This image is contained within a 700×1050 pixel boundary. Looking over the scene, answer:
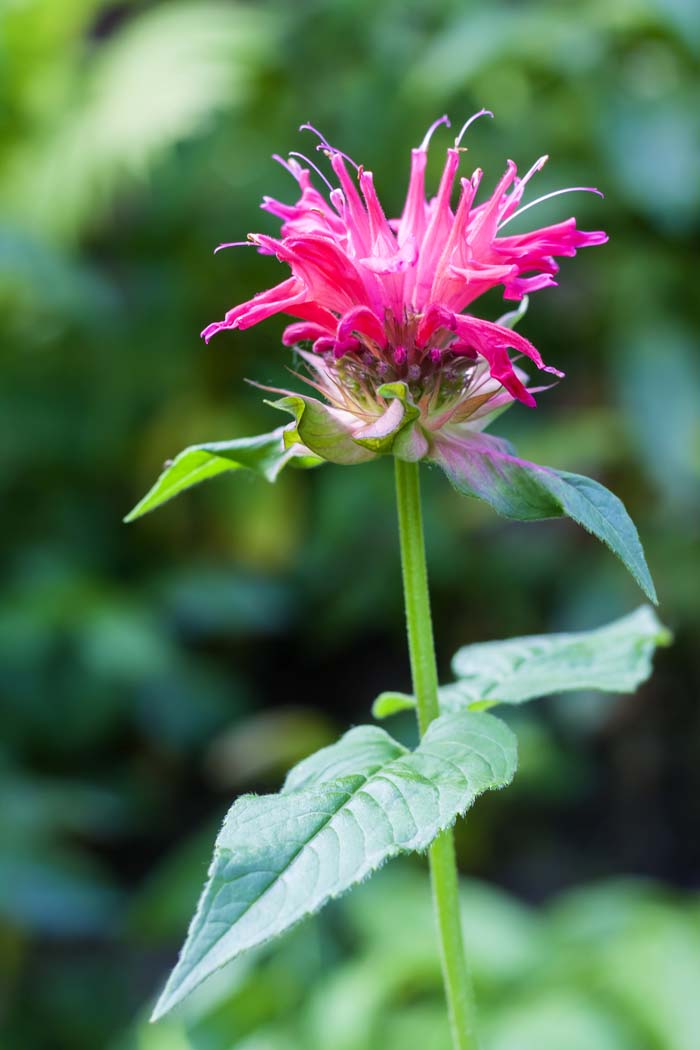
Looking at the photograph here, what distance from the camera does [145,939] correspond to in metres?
1.71

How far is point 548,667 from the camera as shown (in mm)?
613

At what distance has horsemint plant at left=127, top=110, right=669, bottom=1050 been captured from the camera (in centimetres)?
43

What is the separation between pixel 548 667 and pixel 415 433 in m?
0.19

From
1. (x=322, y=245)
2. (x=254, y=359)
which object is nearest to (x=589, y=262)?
(x=254, y=359)

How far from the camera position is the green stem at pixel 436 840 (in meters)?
0.50

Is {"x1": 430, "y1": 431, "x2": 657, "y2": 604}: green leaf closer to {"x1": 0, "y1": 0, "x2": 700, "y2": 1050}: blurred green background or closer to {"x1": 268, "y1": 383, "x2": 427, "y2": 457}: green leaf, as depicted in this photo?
{"x1": 268, "y1": 383, "x2": 427, "y2": 457}: green leaf

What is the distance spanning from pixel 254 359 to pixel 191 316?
190mm

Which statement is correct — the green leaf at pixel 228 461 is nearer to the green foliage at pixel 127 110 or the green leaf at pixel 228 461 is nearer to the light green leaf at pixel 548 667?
the light green leaf at pixel 548 667

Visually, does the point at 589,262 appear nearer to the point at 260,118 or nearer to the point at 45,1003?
the point at 260,118

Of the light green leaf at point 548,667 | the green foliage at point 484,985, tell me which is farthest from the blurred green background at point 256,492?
the light green leaf at point 548,667

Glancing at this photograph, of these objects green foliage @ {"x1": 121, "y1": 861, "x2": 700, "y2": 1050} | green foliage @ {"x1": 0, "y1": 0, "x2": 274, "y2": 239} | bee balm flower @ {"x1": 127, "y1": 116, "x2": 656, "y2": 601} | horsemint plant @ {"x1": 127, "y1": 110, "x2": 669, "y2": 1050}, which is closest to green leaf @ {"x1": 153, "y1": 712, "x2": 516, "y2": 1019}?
horsemint plant @ {"x1": 127, "y1": 110, "x2": 669, "y2": 1050}

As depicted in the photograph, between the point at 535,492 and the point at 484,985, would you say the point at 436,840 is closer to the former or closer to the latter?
the point at 535,492

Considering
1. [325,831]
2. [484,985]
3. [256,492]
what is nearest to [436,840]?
[325,831]

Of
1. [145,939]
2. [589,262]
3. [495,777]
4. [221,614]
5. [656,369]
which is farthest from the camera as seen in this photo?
[589,262]
